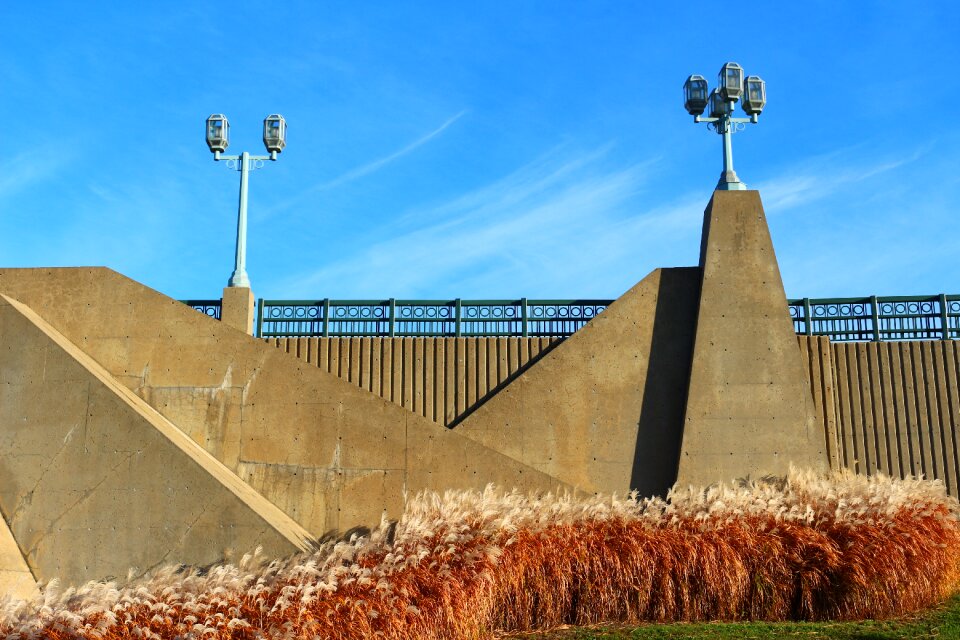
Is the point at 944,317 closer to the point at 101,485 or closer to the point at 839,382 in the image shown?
the point at 839,382

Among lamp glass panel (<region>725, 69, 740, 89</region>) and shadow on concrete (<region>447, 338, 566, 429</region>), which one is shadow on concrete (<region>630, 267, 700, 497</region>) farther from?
lamp glass panel (<region>725, 69, 740, 89</region>)

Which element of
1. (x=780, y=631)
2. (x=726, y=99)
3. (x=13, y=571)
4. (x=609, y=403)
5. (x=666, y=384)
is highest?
(x=726, y=99)

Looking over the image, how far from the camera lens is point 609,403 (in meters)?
13.4

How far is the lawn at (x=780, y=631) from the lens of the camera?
8.74 m

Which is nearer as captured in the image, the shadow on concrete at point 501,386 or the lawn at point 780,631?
the lawn at point 780,631

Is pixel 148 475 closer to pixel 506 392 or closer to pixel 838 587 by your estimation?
pixel 506 392

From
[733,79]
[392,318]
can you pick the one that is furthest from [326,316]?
[733,79]

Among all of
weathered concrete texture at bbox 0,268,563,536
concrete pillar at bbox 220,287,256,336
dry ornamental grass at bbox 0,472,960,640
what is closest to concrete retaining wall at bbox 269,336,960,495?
concrete pillar at bbox 220,287,256,336

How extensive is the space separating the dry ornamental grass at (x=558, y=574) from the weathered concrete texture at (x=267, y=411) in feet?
3.66

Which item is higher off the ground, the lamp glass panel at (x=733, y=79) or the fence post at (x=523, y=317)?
the lamp glass panel at (x=733, y=79)

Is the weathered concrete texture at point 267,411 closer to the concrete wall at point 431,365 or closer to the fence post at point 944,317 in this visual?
the concrete wall at point 431,365

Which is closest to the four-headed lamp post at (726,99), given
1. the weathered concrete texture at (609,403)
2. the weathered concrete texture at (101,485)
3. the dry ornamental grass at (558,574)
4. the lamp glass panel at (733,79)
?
the lamp glass panel at (733,79)

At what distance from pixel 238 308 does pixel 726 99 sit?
29.7 ft

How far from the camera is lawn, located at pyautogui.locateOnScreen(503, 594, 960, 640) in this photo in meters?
8.74
